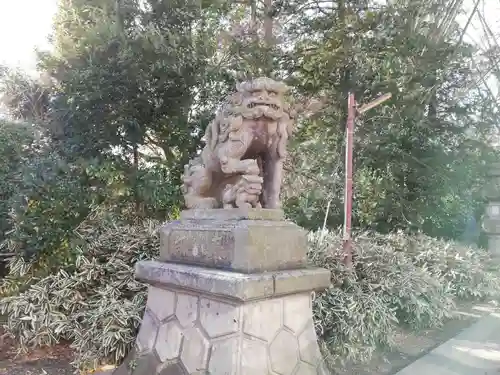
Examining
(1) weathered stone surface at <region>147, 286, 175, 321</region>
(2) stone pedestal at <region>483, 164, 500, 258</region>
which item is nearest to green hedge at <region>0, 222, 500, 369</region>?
(1) weathered stone surface at <region>147, 286, 175, 321</region>

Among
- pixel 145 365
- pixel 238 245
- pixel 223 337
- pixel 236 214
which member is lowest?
pixel 145 365

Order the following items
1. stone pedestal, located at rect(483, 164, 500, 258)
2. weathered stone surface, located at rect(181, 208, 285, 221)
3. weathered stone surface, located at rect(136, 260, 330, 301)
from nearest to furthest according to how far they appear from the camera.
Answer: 1. weathered stone surface, located at rect(136, 260, 330, 301)
2. weathered stone surface, located at rect(181, 208, 285, 221)
3. stone pedestal, located at rect(483, 164, 500, 258)

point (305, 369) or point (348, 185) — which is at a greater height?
point (348, 185)

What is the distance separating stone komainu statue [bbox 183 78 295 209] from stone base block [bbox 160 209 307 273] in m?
0.08

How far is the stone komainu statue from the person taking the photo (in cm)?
194

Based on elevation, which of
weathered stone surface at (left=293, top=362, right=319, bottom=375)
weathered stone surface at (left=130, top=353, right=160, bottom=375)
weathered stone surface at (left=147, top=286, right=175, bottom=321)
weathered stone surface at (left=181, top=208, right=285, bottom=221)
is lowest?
weathered stone surface at (left=130, top=353, right=160, bottom=375)

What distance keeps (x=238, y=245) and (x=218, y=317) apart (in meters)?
0.34

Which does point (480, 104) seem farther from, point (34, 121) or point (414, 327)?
point (34, 121)

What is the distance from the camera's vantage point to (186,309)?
1.94m

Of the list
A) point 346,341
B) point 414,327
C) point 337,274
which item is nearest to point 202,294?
point 346,341

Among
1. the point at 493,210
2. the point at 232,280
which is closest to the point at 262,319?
the point at 232,280

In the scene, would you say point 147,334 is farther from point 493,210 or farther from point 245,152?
point 493,210

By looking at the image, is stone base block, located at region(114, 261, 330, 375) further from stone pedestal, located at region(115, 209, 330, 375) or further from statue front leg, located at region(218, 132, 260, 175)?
statue front leg, located at region(218, 132, 260, 175)

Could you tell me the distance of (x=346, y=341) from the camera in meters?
2.91
